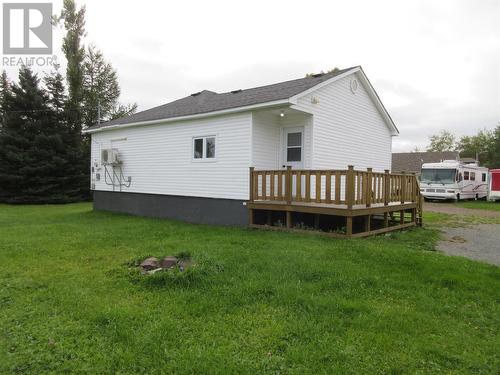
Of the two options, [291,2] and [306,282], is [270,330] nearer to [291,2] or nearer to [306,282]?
[306,282]

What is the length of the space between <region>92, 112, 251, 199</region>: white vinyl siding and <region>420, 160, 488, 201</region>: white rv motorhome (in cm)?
1679

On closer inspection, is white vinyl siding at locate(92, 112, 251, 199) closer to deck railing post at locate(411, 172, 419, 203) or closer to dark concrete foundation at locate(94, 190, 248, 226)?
dark concrete foundation at locate(94, 190, 248, 226)

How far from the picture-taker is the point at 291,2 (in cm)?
1199

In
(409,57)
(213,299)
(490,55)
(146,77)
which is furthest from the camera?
(146,77)

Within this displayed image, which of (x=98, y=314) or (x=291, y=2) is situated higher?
(x=291, y=2)

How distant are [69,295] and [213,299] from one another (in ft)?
5.59

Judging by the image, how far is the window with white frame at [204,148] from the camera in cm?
995

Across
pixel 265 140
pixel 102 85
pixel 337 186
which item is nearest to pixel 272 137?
pixel 265 140

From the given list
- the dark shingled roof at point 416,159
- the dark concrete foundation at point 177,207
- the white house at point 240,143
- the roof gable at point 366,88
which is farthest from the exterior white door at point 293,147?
the dark shingled roof at point 416,159

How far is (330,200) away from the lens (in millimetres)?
7465

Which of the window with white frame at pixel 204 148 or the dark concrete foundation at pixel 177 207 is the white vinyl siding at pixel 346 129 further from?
the window with white frame at pixel 204 148

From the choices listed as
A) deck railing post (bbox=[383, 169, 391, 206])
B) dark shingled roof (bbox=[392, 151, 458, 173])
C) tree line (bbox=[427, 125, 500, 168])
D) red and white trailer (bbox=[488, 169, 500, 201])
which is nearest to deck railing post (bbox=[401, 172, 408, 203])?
deck railing post (bbox=[383, 169, 391, 206])

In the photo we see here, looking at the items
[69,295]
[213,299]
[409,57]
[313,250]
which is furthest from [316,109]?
[409,57]

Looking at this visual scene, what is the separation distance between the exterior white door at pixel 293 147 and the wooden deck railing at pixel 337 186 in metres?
0.67
